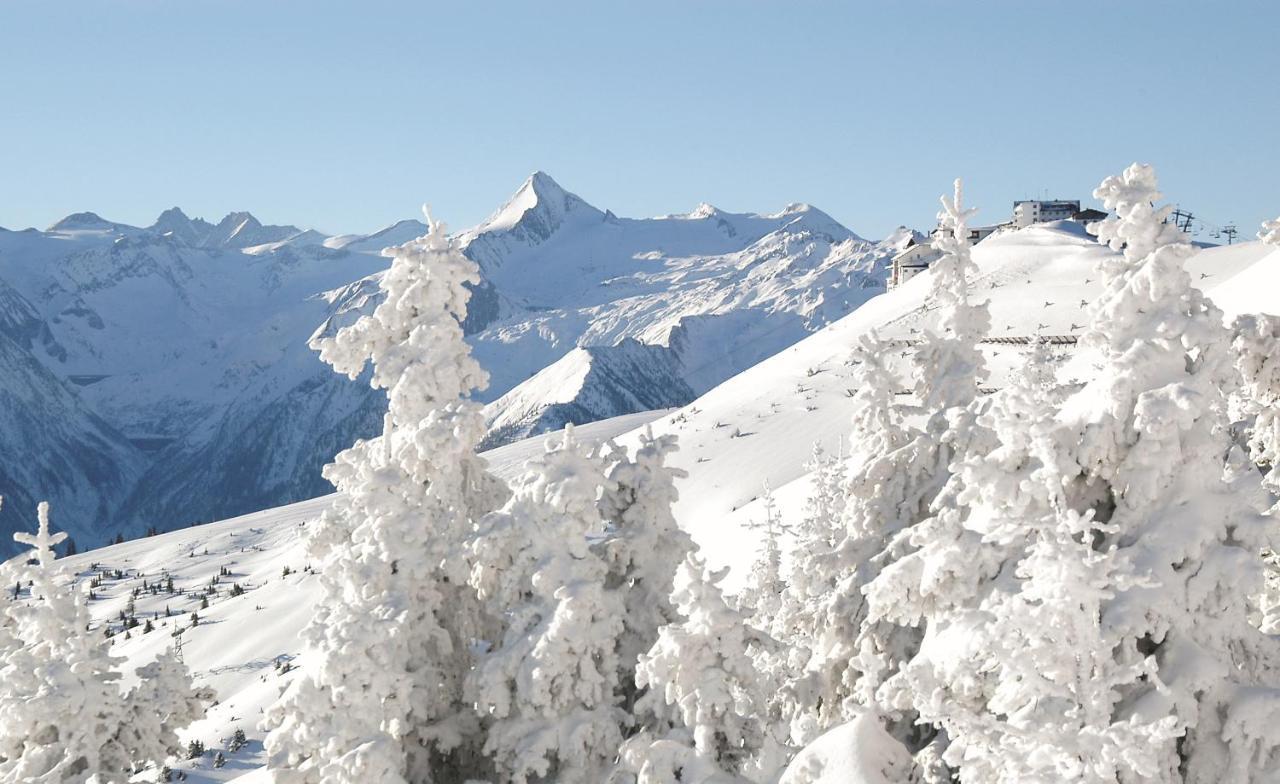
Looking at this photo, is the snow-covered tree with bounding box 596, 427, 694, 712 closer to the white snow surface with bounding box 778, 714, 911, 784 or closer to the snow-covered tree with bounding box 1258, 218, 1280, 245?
the white snow surface with bounding box 778, 714, 911, 784

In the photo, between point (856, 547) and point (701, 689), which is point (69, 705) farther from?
point (856, 547)

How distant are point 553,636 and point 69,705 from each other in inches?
347

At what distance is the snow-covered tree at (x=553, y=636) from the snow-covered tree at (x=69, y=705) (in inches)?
260

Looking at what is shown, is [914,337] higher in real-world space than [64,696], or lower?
lower

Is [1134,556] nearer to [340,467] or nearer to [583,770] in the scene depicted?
[583,770]

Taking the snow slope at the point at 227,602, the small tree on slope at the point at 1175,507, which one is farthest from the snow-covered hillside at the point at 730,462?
the small tree on slope at the point at 1175,507

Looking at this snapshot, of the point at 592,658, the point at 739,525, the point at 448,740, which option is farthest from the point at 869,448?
the point at 739,525

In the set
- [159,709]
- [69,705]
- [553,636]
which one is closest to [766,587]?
[159,709]

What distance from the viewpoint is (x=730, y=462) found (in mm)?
74125

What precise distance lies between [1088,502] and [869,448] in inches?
257

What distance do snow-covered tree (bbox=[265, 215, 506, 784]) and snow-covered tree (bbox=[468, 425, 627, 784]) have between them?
1141 mm

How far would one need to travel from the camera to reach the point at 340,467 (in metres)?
21.9

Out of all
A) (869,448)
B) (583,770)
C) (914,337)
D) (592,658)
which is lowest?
(914,337)

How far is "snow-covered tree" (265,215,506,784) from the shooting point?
60.1 ft
